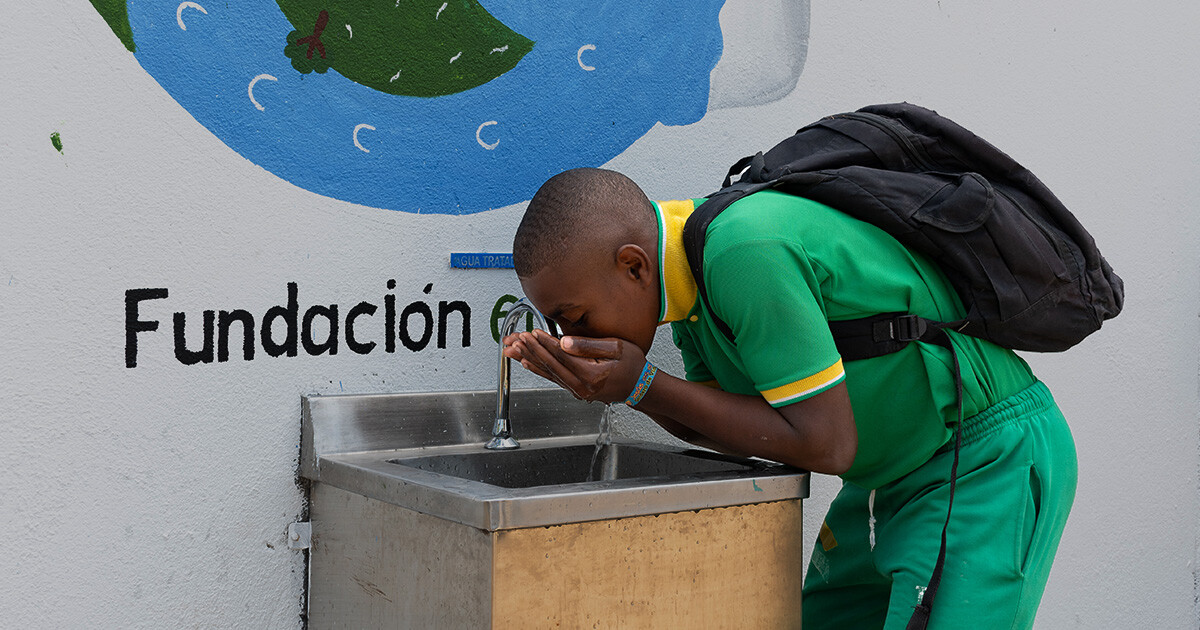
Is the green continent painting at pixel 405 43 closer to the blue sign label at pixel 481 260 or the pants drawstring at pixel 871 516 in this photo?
the blue sign label at pixel 481 260

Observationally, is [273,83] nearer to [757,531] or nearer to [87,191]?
[87,191]

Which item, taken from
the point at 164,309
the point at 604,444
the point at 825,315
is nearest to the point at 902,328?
the point at 825,315

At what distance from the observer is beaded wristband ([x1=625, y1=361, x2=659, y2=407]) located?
4.63 feet

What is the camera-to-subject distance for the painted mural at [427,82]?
1.54 m

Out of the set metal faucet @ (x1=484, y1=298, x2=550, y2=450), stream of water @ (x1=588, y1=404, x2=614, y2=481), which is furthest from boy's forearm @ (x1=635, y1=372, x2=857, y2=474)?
stream of water @ (x1=588, y1=404, x2=614, y2=481)

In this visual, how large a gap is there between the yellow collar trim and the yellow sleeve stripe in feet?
0.71

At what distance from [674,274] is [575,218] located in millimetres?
169

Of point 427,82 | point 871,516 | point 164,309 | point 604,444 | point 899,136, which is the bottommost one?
point 871,516

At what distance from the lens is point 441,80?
175 centimetres

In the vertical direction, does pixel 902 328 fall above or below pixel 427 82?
below

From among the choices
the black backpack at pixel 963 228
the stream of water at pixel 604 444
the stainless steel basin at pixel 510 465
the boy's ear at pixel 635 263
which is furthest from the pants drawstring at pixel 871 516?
the boy's ear at pixel 635 263

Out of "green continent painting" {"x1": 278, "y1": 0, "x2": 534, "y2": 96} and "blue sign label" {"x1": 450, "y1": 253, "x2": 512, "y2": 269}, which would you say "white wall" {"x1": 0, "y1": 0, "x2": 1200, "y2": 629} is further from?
"green continent painting" {"x1": 278, "y1": 0, "x2": 534, "y2": 96}

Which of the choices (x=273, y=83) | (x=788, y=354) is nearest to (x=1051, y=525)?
(x=788, y=354)

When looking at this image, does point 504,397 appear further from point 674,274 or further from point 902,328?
point 902,328
